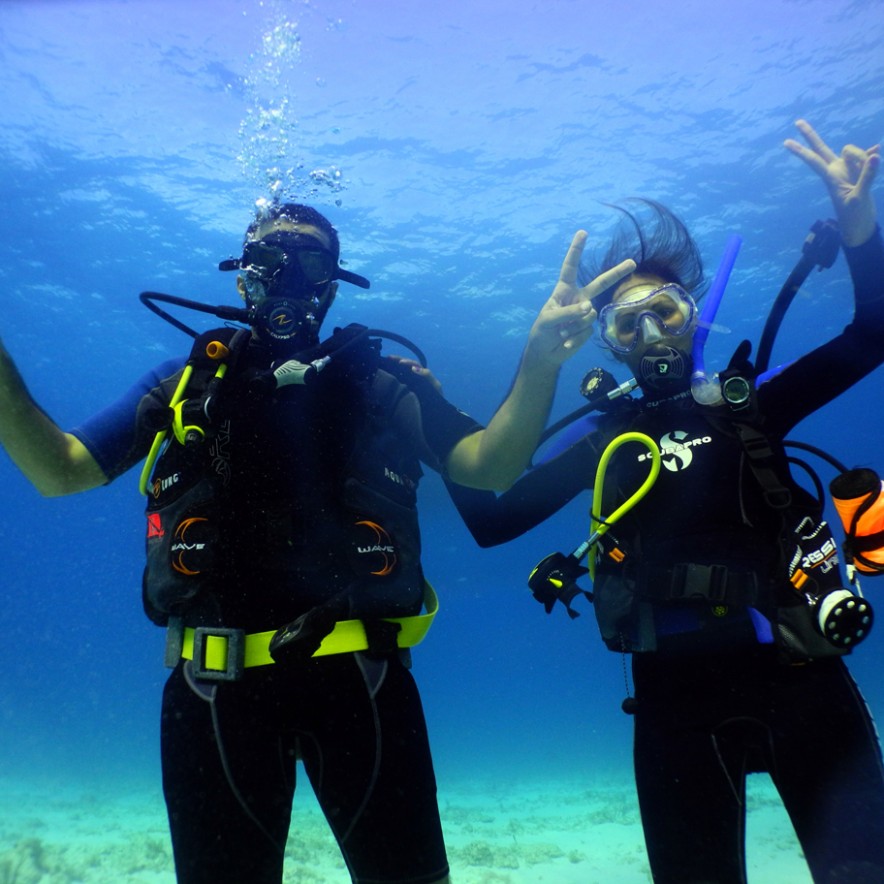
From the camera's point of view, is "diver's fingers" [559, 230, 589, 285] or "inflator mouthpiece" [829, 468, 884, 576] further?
"inflator mouthpiece" [829, 468, 884, 576]

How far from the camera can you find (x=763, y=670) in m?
2.68

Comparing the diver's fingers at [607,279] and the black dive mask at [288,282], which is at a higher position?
the black dive mask at [288,282]

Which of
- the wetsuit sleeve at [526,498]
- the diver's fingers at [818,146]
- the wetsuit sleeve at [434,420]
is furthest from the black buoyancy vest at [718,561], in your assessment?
the diver's fingers at [818,146]

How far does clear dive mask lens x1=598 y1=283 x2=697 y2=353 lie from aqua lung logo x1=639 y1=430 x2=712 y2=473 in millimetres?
598

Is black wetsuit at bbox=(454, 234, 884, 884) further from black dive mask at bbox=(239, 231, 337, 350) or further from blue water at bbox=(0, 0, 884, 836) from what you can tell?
blue water at bbox=(0, 0, 884, 836)

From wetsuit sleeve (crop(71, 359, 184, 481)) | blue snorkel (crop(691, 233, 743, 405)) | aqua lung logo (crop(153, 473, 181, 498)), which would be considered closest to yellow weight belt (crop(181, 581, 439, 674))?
aqua lung logo (crop(153, 473, 181, 498))

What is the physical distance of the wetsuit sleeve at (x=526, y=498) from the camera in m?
3.42

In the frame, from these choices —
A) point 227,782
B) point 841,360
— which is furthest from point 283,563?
point 841,360

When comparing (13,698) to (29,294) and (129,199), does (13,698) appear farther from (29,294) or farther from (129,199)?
(129,199)

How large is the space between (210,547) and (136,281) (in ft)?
68.9

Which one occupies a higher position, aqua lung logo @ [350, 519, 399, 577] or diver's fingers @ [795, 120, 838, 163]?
diver's fingers @ [795, 120, 838, 163]

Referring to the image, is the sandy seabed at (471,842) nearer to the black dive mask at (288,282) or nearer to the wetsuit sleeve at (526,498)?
the wetsuit sleeve at (526,498)

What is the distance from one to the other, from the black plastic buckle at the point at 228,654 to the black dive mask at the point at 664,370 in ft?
7.89

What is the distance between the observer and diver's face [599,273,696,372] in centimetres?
342
